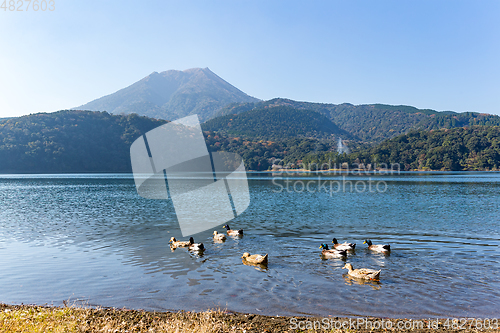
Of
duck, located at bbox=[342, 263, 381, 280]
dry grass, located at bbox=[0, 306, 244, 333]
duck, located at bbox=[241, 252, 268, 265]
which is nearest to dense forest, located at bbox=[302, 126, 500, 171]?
duck, located at bbox=[241, 252, 268, 265]

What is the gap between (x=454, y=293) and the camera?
38.7 feet

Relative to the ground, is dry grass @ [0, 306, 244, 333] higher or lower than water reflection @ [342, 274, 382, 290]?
higher

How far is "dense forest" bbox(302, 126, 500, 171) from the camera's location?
17234cm

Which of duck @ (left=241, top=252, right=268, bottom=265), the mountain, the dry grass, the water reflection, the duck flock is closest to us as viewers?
the dry grass

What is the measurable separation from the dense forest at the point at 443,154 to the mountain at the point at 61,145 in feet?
382

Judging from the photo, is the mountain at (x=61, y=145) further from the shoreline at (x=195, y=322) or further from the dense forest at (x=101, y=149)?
the shoreline at (x=195, y=322)

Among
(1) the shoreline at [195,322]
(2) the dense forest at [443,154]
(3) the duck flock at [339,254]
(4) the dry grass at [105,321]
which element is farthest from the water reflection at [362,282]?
(2) the dense forest at [443,154]

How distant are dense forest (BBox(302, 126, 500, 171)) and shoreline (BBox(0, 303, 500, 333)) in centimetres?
18550

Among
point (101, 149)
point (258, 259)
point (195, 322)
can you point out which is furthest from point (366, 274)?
point (101, 149)

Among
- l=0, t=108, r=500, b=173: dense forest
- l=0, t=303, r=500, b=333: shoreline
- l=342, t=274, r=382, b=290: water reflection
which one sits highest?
l=0, t=108, r=500, b=173: dense forest

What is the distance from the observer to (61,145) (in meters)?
167

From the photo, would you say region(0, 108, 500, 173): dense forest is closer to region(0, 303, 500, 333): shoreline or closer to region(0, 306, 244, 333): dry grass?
region(0, 306, 244, 333): dry grass

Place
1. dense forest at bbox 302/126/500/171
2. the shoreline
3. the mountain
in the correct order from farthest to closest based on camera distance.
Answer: dense forest at bbox 302/126/500/171 < the mountain < the shoreline

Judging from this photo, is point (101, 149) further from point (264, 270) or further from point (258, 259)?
point (264, 270)
